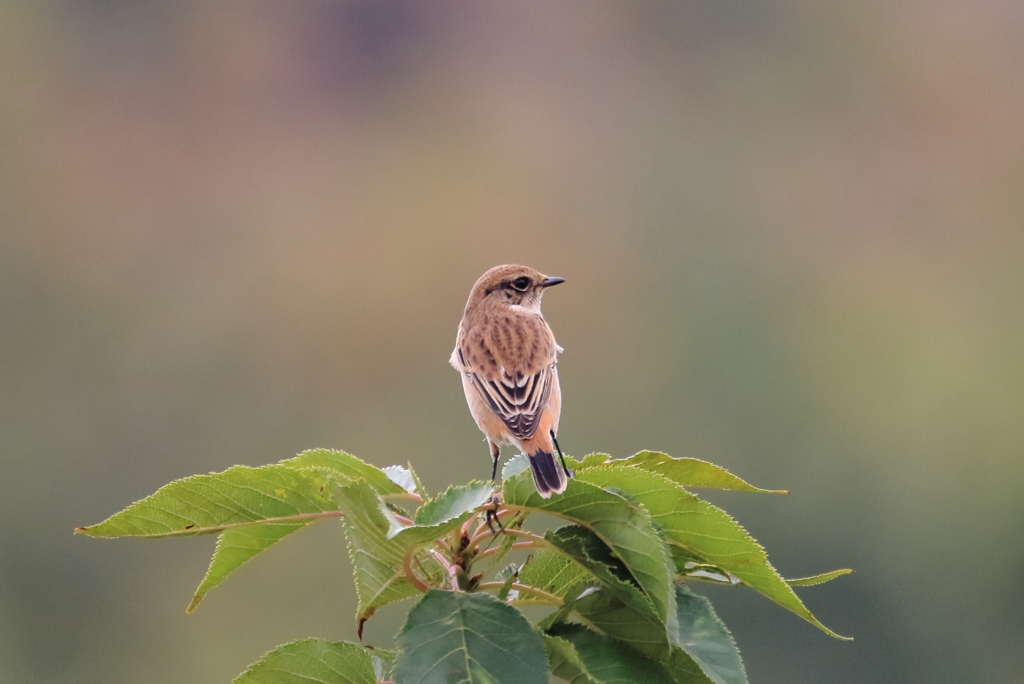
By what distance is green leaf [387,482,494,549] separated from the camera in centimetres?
200

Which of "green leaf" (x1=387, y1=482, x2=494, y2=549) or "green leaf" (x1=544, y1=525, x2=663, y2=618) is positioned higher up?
"green leaf" (x1=387, y1=482, x2=494, y2=549)

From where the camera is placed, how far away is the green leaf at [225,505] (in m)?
2.28

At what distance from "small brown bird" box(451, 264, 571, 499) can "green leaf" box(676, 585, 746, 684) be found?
1120 millimetres

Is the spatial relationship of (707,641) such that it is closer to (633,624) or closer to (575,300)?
(633,624)

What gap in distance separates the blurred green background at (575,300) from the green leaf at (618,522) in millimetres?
16634

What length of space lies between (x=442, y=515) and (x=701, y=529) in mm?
524

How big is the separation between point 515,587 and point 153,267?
41.3 metres

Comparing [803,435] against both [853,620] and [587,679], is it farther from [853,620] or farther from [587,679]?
[587,679]

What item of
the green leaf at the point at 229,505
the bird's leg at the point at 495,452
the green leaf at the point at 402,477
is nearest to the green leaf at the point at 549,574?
the green leaf at the point at 402,477

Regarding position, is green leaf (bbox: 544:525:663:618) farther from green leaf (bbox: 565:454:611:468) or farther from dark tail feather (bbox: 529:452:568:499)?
green leaf (bbox: 565:454:611:468)

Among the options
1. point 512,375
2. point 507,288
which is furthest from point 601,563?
point 507,288

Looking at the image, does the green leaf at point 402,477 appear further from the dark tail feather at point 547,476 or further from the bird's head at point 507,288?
the bird's head at point 507,288

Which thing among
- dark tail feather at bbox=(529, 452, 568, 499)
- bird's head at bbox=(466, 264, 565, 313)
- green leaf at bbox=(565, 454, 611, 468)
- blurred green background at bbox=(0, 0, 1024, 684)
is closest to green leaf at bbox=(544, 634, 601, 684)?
dark tail feather at bbox=(529, 452, 568, 499)

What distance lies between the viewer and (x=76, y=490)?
28781 millimetres
